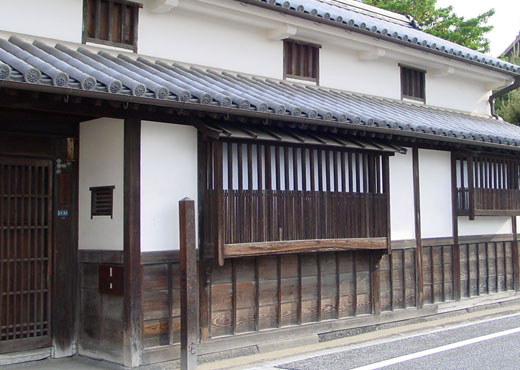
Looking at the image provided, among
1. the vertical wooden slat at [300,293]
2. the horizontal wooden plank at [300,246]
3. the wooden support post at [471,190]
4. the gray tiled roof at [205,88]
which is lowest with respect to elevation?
the vertical wooden slat at [300,293]

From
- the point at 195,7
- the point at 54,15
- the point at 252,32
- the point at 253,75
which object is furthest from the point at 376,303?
the point at 54,15

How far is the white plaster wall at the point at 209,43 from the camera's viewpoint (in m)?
Result: 9.41

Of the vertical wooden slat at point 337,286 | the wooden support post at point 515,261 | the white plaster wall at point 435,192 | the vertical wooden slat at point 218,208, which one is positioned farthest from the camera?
the wooden support post at point 515,261

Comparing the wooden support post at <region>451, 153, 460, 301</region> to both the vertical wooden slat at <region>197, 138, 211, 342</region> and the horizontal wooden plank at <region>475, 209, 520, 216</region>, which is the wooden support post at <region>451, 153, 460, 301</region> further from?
the vertical wooden slat at <region>197, 138, 211, 342</region>

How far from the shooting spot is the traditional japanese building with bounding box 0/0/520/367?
7.82m

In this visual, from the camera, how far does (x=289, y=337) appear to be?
373 inches

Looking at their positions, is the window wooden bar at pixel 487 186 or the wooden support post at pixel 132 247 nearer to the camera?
the wooden support post at pixel 132 247

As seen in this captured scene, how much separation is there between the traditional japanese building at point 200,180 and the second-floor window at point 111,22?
0.07 ft

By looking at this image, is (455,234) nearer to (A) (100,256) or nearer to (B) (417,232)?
(B) (417,232)

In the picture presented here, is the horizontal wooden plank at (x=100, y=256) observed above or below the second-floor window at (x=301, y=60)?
below

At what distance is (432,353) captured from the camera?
879 cm

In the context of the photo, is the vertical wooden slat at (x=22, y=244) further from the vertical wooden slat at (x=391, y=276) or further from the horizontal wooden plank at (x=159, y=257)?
the vertical wooden slat at (x=391, y=276)

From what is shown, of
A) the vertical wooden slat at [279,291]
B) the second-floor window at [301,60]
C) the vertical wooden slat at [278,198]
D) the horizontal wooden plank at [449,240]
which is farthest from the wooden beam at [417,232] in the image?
the vertical wooden slat at [278,198]

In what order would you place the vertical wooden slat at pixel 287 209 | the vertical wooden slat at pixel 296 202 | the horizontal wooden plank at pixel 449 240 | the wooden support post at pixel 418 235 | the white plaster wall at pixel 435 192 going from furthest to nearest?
1. the white plaster wall at pixel 435 192
2. the wooden support post at pixel 418 235
3. the horizontal wooden plank at pixel 449 240
4. the vertical wooden slat at pixel 296 202
5. the vertical wooden slat at pixel 287 209
